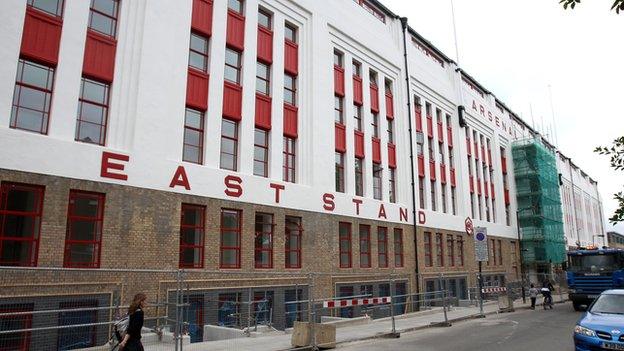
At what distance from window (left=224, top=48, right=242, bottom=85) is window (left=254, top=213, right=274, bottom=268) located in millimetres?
5489

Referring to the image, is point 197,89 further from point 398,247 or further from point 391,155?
point 398,247

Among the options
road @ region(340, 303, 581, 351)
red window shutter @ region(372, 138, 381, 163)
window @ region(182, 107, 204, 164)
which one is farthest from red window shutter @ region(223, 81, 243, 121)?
red window shutter @ region(372, 138, 381, 163)

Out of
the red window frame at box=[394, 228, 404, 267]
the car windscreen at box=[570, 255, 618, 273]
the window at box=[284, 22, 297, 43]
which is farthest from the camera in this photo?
the red window frame at box=[394, 228, 404, 267]

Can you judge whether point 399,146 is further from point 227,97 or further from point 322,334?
point 322,334

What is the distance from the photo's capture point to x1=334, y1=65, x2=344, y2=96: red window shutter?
963 inches

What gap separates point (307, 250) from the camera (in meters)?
20.6

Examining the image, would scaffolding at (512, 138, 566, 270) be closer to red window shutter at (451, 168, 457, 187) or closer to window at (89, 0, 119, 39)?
red window shutter at (451, 168, 457, 187)

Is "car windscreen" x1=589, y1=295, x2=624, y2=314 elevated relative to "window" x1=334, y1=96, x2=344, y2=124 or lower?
lower

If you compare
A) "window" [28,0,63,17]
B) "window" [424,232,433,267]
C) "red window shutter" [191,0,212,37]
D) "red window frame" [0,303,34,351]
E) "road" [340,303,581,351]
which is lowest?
"road" [340,303,581,351]

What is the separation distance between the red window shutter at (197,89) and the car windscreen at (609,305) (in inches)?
532

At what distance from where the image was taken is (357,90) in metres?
25.9

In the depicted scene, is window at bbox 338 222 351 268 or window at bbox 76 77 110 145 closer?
window at bbox 76 77 110 145

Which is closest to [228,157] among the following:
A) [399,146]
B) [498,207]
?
[399,146]

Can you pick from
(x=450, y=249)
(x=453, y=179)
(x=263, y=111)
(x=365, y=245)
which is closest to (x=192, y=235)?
(x=263, y=111)
